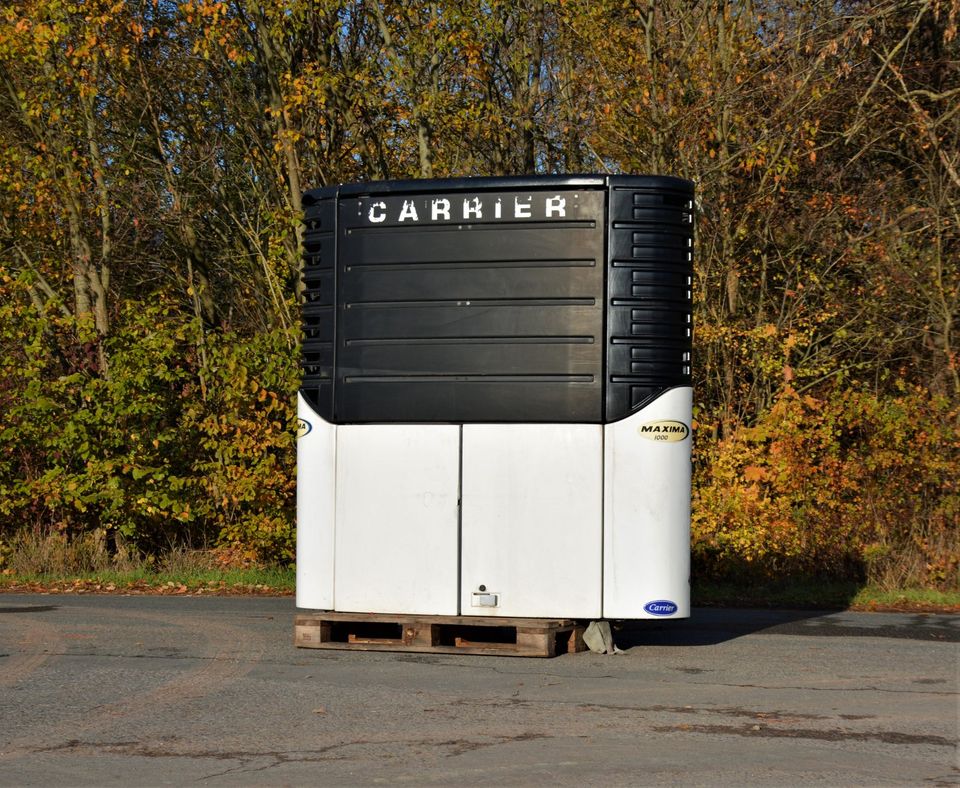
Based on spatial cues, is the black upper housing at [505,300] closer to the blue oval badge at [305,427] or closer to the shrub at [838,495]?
the blue oval badge at [305,427]

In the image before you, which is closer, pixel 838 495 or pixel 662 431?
pixel 662 431

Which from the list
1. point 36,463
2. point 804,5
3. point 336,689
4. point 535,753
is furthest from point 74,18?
point 535,753

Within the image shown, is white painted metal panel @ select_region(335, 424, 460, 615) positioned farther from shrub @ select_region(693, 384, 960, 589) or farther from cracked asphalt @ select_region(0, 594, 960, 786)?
shrub @ select_region(693, 384, 960, 589)

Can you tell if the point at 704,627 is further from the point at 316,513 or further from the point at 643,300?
the point at 316,513

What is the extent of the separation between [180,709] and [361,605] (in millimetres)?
2353

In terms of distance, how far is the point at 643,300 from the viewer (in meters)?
10.2

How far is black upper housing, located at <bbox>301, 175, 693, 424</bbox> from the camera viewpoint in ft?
33.5

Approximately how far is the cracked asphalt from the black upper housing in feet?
6.50

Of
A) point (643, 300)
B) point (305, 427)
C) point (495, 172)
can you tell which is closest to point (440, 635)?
point (305, 427)

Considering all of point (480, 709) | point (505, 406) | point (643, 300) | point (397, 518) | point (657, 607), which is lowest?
point (480, 709)

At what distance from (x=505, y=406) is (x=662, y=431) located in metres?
1.17

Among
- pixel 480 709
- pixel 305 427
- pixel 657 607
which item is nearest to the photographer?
pixel 480 709

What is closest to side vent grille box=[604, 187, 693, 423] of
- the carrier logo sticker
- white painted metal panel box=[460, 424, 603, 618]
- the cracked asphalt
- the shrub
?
the carrier logo sticker

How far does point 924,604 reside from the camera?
1428 cm
